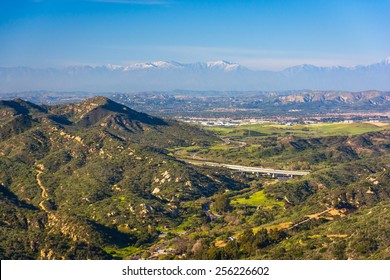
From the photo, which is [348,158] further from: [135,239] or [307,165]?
[135,239]

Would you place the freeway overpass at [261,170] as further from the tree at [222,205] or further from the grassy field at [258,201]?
the tree at [222,205]

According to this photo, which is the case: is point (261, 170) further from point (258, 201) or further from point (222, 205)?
point (222, 205)

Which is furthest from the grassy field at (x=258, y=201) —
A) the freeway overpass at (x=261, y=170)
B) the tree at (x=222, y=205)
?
the freeway overpass at (x=261, y=170)

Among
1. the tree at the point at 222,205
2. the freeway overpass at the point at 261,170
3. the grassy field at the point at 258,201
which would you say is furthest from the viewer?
the freeway overpass at the point at 261,170

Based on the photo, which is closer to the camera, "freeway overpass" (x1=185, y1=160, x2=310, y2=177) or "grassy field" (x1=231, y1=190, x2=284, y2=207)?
"grassy field" (x1=231, y1=190, x2=284, y2=207)

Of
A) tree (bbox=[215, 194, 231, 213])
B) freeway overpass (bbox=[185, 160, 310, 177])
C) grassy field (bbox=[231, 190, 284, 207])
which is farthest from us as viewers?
freeway overpass (bbox=[185, 160, 310, 177])

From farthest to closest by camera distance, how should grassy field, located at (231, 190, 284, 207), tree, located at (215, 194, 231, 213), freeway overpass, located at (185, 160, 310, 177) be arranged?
freeway overpass, located at (185, 160, 310, 177)
grassy field, located at (231, 190, 284, 207)
tree, located at (215, 194, 231, 213)

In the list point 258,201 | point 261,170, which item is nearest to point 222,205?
point 258,201

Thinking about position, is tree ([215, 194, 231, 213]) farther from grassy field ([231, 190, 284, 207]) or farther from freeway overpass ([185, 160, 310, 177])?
freeway overpass ([185, 160, 310, 177])

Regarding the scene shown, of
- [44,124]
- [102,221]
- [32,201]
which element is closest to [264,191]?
[102,221]

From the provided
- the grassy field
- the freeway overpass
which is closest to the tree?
the grassy field

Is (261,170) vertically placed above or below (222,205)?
below
